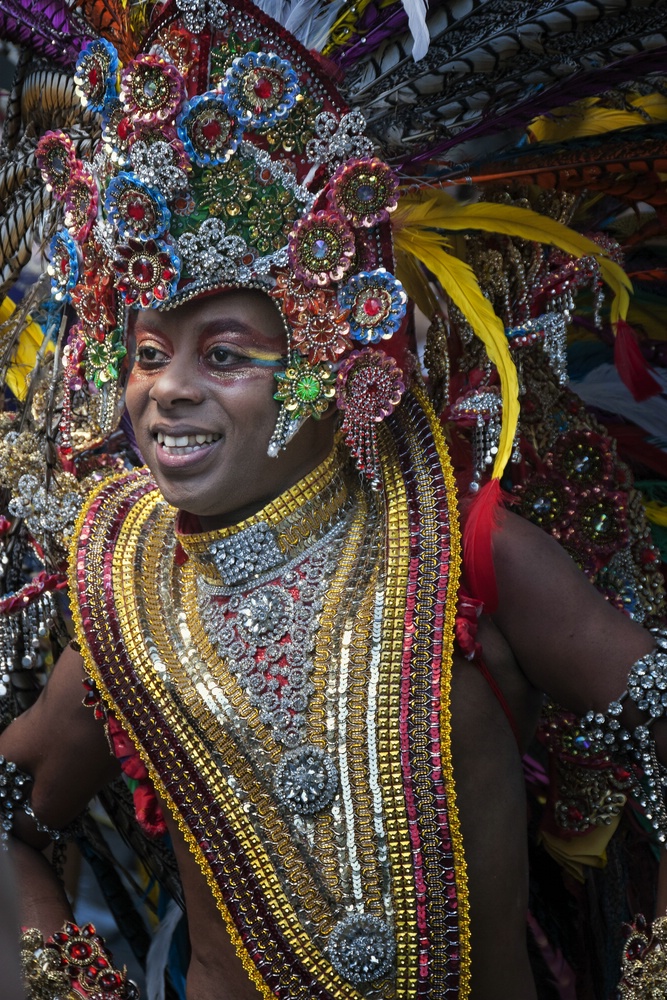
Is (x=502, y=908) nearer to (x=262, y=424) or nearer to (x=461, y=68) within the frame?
(x=262, y=424)

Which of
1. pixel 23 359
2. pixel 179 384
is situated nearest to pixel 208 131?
pixel 179 384

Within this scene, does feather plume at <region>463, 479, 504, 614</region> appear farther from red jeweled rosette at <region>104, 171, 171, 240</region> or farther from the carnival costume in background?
red jeweled rosette at <region>104, 171, 171, 240</region>

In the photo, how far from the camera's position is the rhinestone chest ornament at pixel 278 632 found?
248 centimetres

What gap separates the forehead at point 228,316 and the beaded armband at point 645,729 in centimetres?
89

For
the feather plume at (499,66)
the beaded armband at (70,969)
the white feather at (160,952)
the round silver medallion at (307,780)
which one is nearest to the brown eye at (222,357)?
the feather plume at (499,66)

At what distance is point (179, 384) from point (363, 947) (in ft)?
3.47

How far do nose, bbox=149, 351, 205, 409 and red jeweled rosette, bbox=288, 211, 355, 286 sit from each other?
262mm

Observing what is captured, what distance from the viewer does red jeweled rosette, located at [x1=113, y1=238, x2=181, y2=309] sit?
2.43 metres

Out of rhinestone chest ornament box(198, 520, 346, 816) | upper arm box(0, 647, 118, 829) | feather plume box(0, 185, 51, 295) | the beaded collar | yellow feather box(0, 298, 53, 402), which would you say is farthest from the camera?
yellow feather box(0, 298, 53, 402)

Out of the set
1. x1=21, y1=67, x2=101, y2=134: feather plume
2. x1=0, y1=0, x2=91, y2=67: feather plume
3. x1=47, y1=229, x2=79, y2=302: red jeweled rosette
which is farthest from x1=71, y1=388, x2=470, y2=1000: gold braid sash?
x1=0, y1=0, x2=91, y2=67: feather plume

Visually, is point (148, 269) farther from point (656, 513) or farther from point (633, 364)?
point (656, 513)

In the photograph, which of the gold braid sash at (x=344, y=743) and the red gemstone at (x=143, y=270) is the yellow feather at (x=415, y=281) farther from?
the red gemstone at (x=143, y=270)

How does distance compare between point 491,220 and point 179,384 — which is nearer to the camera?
point 179,384

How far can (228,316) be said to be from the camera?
2.49 meters
